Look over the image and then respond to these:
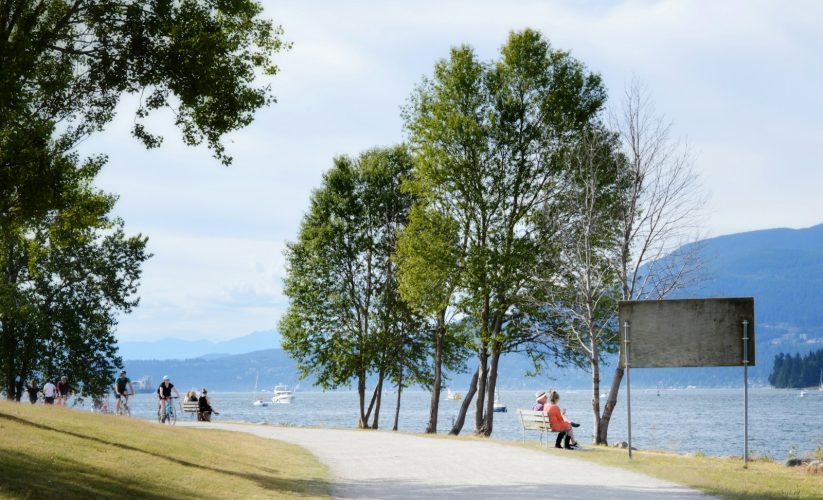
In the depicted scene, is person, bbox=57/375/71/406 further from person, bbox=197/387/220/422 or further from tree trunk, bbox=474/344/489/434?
tree trunk, bbox=474/344/489/434

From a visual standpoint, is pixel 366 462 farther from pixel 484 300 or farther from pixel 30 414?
pixel 484 300

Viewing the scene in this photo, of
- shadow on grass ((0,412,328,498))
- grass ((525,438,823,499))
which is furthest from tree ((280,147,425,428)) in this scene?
shadow on grass ((0,412,328,498))

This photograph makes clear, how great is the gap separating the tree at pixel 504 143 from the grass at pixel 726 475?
42.1 ft

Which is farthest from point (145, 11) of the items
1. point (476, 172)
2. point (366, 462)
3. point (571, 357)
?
point (571, 357)

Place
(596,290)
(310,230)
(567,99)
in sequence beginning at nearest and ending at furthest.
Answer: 1. (596,290)
2. (567,99)
3. (310,230)

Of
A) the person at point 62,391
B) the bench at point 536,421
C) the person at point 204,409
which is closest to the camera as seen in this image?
the bench at point 536,421

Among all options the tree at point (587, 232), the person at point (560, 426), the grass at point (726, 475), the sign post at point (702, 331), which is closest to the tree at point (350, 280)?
the tree at point (587, 232)

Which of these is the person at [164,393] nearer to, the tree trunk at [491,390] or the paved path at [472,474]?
the paved path at [472,474]

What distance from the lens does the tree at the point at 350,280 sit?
50719 millimetres

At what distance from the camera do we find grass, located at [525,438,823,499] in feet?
55.7

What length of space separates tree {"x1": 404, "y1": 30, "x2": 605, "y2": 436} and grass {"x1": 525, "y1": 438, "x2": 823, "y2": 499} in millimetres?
12827

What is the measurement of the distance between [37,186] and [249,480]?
320 inches

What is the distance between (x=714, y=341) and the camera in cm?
2317

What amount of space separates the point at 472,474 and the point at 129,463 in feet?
22.0
